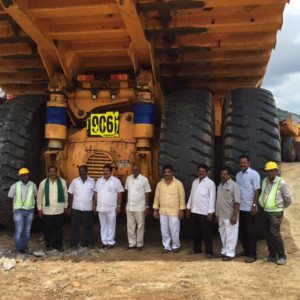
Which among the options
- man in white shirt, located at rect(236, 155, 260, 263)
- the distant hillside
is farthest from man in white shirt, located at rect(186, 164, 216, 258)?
the distant hillside

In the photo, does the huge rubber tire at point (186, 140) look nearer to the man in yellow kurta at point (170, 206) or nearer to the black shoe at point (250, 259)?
the man in yellow kurta at point (170, 206)

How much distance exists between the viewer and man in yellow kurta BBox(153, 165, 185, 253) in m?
5.83

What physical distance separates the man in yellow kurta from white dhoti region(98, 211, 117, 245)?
670mm

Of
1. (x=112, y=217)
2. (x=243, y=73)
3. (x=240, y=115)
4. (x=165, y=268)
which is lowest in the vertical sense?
(x=165, y=268)

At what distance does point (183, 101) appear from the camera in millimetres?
6148

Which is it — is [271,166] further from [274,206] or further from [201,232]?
[201,232]

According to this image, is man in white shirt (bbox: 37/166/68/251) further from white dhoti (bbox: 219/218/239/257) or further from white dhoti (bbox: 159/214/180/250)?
white dhoti (bbox: 219/218/239/257)

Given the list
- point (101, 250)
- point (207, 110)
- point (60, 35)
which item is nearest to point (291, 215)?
point (207, 110)

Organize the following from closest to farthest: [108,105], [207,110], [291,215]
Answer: [207,110], [108,105], [291,215]

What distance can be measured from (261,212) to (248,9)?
259 centimetres

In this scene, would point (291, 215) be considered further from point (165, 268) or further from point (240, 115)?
point (165, 268)

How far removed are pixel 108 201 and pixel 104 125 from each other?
111 cm

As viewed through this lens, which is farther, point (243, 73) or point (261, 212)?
point (243, 73)

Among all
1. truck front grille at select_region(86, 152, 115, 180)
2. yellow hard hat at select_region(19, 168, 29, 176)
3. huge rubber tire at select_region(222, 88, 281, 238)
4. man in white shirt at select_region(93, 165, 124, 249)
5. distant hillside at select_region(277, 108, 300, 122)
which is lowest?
man in white shirt at select_region(93, 165, 124, 249)
